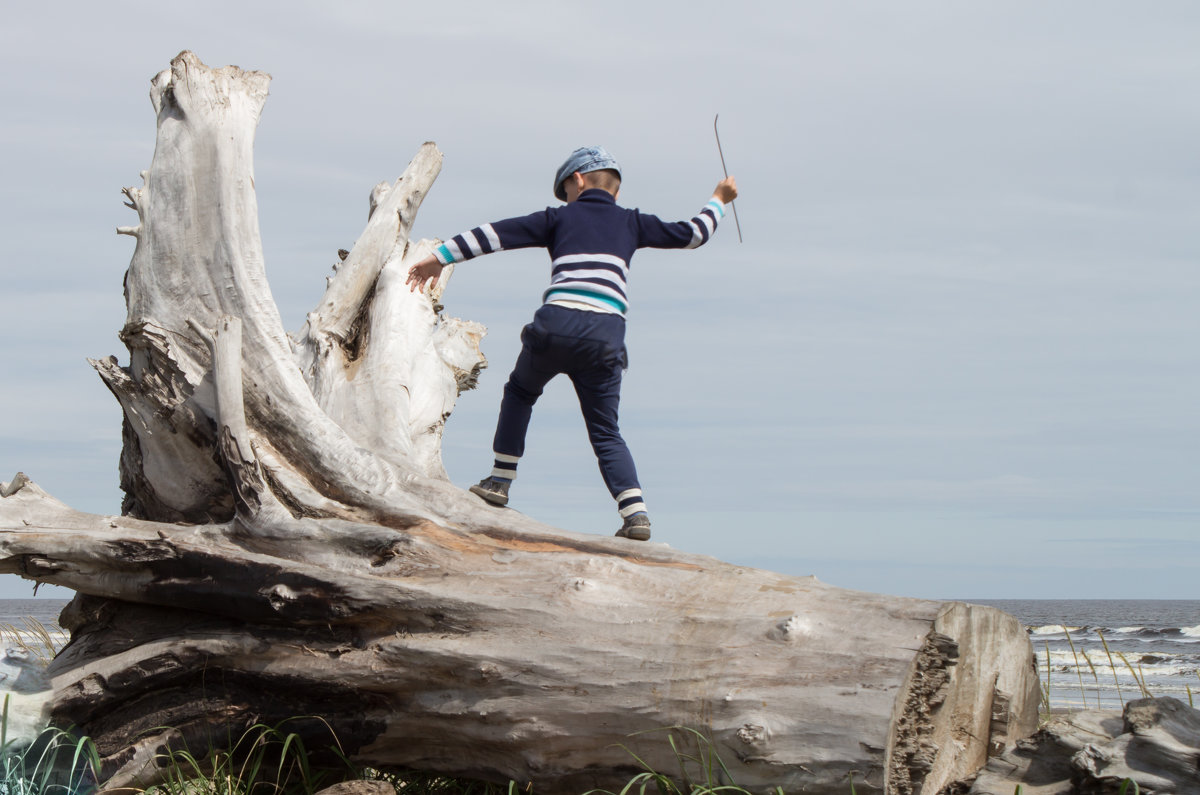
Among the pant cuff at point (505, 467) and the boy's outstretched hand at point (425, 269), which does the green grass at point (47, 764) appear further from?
the boy's outstretched hand at point (425, 269)

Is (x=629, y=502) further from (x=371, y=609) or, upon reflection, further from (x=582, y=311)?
(x=371, y=609)

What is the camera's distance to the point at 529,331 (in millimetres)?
→ 4977

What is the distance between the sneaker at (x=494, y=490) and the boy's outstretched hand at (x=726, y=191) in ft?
6.50

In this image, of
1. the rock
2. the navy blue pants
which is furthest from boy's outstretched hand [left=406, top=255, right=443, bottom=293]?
the rock

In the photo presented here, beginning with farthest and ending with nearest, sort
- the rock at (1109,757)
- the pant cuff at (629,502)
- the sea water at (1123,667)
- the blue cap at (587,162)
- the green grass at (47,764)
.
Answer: the sea water at (1123,667) → the blue cap at (587,162) → the pant cuff at (629,502) → the green grass at (47,764) → the rock at (1109,757)

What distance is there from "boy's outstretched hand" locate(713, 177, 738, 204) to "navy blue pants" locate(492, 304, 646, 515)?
40.7 inches

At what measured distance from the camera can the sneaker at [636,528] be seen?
460cm

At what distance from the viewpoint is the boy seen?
490 cm

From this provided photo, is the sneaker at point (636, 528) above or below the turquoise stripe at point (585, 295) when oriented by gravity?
below

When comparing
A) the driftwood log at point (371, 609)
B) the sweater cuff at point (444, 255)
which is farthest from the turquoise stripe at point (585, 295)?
the driftwood log at point (371, 609)

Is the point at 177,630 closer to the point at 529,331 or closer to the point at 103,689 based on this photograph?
the point at 103,689

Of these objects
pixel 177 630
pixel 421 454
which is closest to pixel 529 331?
pixel 421 454

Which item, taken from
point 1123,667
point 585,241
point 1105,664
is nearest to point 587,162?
point 585,241

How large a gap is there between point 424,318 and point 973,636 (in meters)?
4.31
